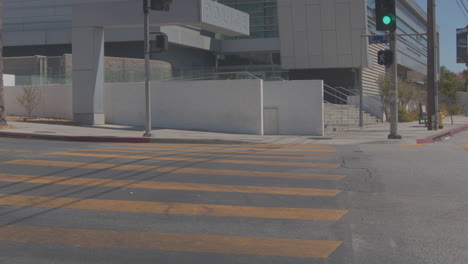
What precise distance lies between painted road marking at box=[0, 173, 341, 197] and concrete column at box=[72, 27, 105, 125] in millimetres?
13271

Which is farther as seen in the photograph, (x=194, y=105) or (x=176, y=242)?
(x=194, y=105)

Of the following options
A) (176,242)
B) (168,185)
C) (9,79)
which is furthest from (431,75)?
(176,242)

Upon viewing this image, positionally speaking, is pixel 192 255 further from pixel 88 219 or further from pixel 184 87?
pixel 184 87

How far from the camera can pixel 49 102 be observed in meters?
26.0

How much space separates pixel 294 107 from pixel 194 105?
435cm

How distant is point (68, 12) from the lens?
43125 mm

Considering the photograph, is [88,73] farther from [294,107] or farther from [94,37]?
[294,107]

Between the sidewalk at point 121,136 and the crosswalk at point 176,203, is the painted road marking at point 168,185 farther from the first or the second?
the sidewalk at point 121,136

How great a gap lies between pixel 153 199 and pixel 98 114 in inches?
622

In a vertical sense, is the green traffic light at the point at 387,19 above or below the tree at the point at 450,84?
below

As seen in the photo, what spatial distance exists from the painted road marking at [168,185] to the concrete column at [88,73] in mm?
13271

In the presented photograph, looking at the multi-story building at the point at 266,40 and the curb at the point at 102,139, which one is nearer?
the curb at the point at 102,139

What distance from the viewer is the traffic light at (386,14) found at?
17.7 metres

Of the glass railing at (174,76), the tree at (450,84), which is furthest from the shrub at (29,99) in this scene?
the tree at (450,84)
